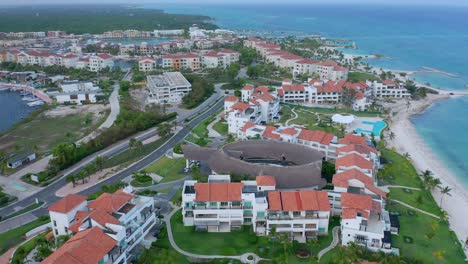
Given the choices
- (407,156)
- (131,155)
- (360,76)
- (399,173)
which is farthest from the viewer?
(360,76)

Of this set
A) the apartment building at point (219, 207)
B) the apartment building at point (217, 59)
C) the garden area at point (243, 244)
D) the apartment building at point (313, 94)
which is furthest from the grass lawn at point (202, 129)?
the apartment building at point (217, 59)

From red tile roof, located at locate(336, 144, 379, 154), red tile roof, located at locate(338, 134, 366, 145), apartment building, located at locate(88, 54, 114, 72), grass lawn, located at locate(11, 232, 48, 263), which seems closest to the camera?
grass lawn, located at locate(11, 232, 48, 263)

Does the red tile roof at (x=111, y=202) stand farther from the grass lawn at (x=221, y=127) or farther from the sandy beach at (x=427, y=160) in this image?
the sandy beach at (x=427, y=160)

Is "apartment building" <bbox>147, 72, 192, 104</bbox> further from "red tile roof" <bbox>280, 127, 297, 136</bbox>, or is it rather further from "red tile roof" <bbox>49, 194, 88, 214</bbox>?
"red tile roof" <bbox>49, 194, 88, 214</bbox>

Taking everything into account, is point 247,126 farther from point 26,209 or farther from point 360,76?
point 360,76

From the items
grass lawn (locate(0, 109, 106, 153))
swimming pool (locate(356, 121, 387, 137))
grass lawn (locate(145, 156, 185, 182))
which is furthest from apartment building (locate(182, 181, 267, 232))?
grass lawn (locate(0, 109, 106, 153))

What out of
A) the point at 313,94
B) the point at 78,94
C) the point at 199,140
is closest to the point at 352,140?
the point at 199,140

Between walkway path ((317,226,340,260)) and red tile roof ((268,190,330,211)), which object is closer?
walkway path ((317,226,340,260))
